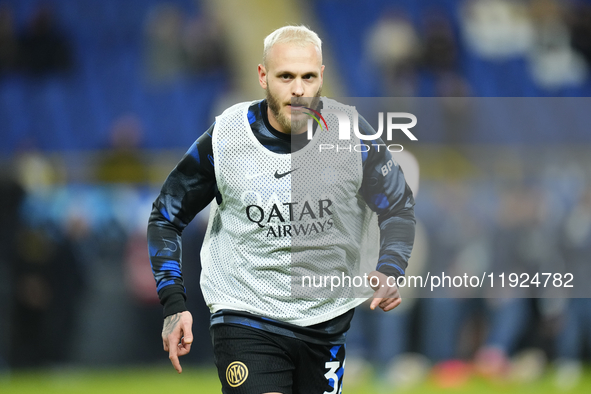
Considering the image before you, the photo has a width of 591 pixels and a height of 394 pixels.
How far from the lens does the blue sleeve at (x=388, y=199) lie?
3.74 metres

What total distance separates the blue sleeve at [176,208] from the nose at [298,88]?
0.44 metres

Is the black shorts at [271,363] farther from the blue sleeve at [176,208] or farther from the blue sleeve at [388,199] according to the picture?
the blue sleeve at [388,199]

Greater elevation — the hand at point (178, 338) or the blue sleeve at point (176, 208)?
the blue sleeve at point (176, 208)

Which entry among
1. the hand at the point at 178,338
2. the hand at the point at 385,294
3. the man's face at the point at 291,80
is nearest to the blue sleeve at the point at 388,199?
the hand at the point at 385,294

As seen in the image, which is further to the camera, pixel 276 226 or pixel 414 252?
pixel 414 252

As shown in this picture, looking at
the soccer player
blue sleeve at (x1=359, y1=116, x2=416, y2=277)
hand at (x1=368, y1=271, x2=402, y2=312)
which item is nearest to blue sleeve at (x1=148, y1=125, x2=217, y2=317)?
the soccer player

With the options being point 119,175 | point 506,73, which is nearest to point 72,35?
point 119,175

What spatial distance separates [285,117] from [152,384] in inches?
233

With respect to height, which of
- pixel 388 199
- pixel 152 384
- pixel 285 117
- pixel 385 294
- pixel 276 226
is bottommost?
pixel 152 384

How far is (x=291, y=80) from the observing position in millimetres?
3631

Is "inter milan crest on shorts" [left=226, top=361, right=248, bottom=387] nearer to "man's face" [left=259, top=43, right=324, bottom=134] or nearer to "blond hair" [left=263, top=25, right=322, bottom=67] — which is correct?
"man's face" [left=259, top=43, right=324, bottom=134]

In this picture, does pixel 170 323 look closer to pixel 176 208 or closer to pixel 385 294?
pixel 176 208

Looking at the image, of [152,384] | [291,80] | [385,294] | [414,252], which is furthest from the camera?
[152,384]

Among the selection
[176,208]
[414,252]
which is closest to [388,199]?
[176,208]
